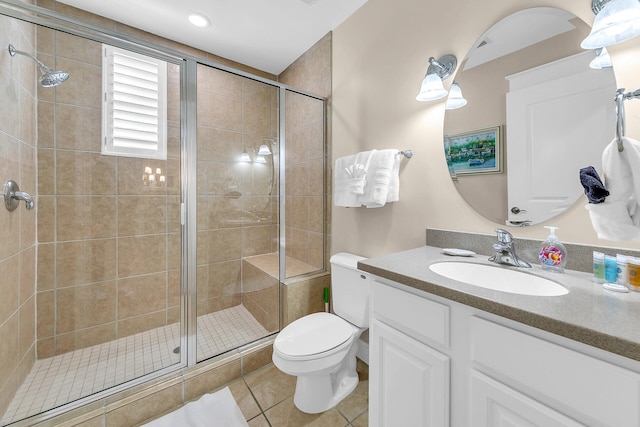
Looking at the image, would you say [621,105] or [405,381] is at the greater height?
[621,105]

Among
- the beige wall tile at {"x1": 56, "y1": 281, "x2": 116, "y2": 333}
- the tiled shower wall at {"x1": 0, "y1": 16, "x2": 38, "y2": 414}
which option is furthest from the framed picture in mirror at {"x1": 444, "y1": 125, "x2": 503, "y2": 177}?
the beige wall tile at {"x1": 56, "y1": 281, "x2": 116, "y2": 333}

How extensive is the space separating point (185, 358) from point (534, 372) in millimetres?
1701

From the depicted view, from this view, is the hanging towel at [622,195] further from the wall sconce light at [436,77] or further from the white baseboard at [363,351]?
the white baseboard at [363,351]

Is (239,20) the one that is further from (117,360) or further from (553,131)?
(117,360)

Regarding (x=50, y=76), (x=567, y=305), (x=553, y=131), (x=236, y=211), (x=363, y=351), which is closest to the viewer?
(x=567, y=305)

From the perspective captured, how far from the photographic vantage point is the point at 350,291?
1.54 m

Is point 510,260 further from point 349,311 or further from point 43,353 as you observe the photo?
point 43,353

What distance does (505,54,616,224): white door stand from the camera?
0.87m

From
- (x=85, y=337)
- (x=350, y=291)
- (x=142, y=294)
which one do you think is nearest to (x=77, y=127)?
(x=142, y=294)

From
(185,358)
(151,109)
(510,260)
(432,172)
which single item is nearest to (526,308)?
(510,260)

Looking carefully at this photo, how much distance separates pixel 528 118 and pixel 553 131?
10 centimetres

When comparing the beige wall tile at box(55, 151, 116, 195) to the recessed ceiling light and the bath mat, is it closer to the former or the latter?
the recessed ceiling light

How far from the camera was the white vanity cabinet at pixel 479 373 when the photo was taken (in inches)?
19.3

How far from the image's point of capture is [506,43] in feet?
Result: 3.48
